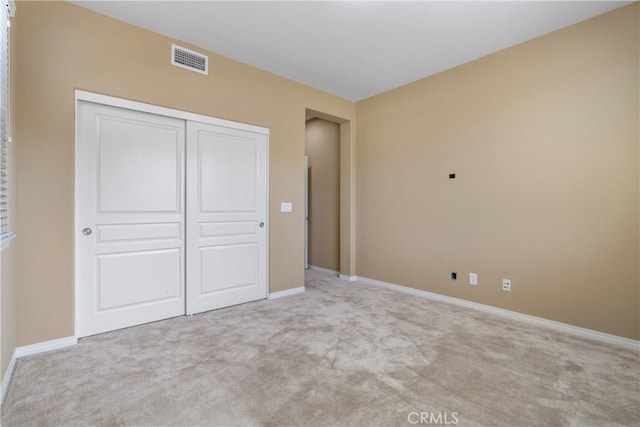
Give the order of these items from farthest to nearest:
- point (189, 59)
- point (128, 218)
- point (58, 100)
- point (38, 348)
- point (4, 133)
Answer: point (189, 59) → point (128, 218) → point (58, 100) → point (38, 348) → point (4, 133)

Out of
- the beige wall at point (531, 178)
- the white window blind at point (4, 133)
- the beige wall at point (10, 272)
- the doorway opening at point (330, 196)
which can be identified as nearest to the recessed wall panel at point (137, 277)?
the beige wall at point (10, 272)

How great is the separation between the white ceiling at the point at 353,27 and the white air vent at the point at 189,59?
0.10m

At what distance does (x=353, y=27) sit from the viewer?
9.43 feet

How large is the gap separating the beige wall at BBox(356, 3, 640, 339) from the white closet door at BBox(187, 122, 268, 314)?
6.24ft

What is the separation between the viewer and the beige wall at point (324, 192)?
531 centimetres

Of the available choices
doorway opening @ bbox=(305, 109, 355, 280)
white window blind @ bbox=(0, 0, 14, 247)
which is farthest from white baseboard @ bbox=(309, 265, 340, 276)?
white window blind @ bbox=(0, 0, 14, 247)

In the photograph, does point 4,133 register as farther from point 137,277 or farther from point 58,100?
point 137,277

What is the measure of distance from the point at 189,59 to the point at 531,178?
12.3 feet

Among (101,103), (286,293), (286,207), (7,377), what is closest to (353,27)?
(286,207)

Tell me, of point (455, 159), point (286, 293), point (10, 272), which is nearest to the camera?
point (10, 272)

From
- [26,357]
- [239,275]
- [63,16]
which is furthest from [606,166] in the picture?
[26,357]

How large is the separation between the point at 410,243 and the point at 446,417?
2.65m

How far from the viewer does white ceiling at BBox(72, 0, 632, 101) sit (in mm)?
2588

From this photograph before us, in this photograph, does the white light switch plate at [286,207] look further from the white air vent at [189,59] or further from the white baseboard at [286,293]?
the white air vent at [189,59]
